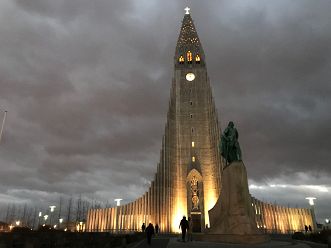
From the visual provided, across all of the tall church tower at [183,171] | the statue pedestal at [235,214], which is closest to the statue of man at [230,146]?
the statue pedestal at [235,214]

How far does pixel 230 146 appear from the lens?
18672 mm

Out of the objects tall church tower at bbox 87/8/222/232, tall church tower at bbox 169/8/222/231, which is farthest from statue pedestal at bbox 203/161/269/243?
tall church tower at bbox 169/8/222/231

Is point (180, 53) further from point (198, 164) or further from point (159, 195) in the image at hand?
point (159, 195)

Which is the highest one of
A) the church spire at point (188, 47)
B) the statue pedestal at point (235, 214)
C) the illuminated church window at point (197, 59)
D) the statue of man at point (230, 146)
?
the church spire at point (188, 47)

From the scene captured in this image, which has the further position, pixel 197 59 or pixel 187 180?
pixel 197 59

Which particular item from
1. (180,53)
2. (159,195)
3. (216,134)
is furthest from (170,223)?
(180,53)

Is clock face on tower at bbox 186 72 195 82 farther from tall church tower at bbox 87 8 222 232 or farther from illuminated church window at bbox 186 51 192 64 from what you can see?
illuminated church window at bbox 186 51 192 64

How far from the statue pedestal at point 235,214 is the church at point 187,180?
2469 cm

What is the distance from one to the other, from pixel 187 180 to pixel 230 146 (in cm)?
2620

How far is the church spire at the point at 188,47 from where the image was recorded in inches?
2069

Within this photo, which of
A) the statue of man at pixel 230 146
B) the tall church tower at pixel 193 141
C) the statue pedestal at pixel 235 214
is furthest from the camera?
the tall church tower at pixel 193 141

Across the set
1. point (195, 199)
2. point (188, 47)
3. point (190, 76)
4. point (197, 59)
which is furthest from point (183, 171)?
point (188, 47)

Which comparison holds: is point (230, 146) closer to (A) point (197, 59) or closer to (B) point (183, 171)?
(B) point (183, 171)

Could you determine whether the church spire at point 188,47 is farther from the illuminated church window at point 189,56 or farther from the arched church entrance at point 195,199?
the arched church entrance at point 195,199
